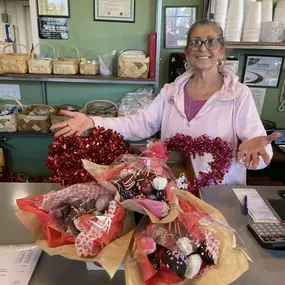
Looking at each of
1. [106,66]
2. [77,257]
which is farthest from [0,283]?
[106,66]

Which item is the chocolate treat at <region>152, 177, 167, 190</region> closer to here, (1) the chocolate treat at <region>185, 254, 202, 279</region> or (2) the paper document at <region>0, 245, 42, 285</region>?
(1) the chocolate treat at <region>185, 254, 202, 279</region>

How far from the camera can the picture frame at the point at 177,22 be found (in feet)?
7.82

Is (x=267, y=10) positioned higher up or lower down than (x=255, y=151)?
higher up

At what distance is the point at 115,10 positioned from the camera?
237 cm

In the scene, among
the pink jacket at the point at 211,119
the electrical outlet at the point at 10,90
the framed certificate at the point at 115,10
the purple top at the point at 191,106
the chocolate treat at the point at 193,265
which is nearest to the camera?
the chocolate treat at the point at 193,265

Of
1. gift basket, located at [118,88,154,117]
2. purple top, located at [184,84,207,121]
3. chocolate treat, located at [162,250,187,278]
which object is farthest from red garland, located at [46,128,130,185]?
gift basket, located at [118,88,154,117]

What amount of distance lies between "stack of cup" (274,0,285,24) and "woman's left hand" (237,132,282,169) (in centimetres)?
168

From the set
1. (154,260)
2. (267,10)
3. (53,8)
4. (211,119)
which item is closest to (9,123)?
(53,8)

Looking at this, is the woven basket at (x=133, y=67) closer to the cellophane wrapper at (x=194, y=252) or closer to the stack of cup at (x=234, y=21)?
the stack of cup at (x=234, y=21)

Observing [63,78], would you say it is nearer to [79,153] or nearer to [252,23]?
[252,23]

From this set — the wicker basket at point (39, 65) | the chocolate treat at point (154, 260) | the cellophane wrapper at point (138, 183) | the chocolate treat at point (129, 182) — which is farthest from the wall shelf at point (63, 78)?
the chocolate treat at point (154, 260)

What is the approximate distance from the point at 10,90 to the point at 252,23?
7.16 feet

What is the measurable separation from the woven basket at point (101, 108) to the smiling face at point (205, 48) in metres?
1.10

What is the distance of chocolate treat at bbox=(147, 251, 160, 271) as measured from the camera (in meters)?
0.57
